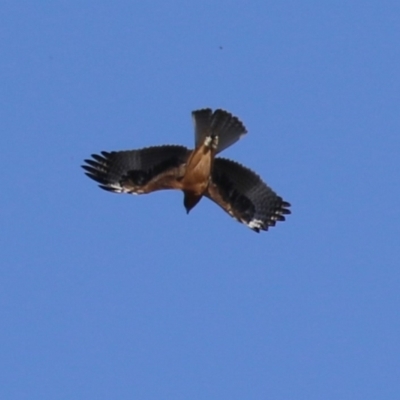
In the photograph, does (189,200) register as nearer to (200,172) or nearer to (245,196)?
(200,172)

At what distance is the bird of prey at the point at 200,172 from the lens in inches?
658

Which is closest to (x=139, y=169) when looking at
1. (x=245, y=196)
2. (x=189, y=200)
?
(x=189, y=200)

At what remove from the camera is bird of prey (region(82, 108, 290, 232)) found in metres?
16.7

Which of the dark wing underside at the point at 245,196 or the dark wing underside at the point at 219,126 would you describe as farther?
the dark wing underside at the point at 245,196

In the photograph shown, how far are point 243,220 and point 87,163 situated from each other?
6.47ft

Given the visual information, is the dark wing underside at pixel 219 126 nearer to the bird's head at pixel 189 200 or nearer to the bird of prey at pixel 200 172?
the bird of prey at pixel 200 172

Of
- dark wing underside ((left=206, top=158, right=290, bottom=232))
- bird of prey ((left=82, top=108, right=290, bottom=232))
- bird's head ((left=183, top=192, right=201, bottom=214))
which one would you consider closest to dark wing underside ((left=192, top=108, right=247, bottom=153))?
bird of prey ((left=82, top=108, right=290, bottom=232))

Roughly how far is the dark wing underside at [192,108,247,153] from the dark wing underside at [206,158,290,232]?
0.33 meters

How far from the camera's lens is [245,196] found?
57.0 ft

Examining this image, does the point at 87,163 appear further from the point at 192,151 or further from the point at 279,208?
the point at 279,208

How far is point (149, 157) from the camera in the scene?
17031 millimetres

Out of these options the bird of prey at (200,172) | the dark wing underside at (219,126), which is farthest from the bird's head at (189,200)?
the dark wing underside at (219,126)

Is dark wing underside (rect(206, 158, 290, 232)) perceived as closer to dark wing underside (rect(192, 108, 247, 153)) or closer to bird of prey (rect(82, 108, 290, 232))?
bird of prey (rect(82, 108, 290, 232))

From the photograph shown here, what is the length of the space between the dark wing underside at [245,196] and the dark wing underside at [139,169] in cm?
49
